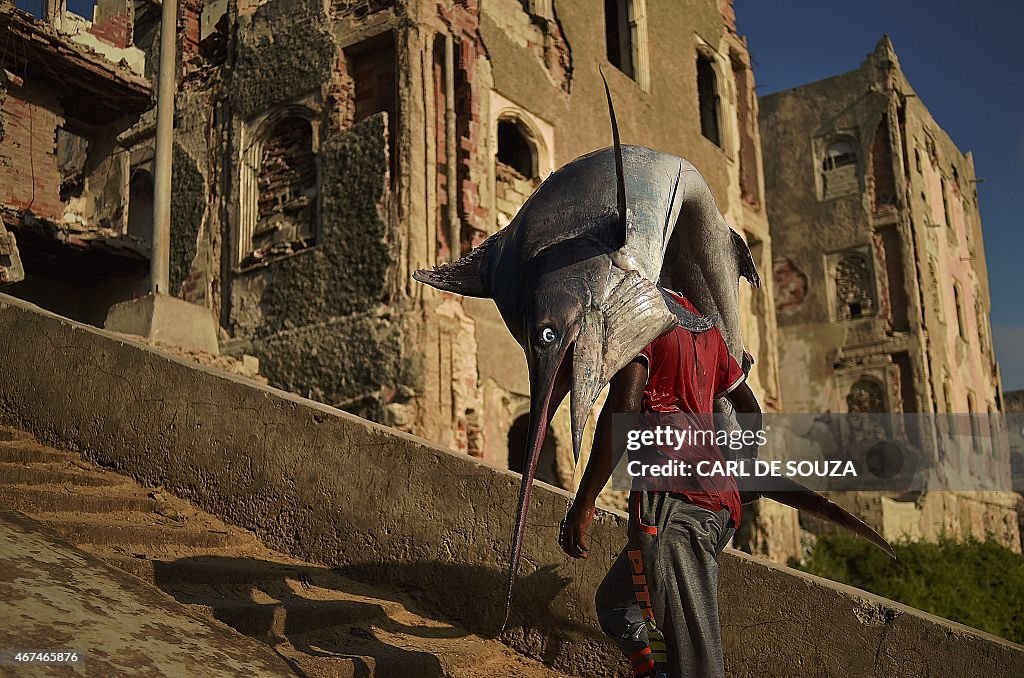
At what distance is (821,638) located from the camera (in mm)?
3607

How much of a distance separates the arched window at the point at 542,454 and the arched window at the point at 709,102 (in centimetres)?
721

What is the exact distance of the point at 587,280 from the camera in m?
2.52

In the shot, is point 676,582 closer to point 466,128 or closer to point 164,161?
point 164,161

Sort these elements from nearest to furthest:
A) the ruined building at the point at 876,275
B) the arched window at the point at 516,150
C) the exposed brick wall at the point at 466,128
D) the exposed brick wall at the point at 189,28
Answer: the exposed brick wall at the point at 466,128
the arched window at the point at 516,150
the exposed brick wall at the point at 189,28
the ruined building at the point at 876,275

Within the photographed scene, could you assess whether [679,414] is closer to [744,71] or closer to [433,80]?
[433,80]

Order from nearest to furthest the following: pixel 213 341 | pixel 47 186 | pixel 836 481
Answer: pixel 213 341
pixel 47 186
pixel 836 481

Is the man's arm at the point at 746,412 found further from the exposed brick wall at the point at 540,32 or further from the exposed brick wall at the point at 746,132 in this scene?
the exposed brick wall at the point at 746,132

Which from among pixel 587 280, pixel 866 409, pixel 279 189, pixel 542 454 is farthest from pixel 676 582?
pixel 866 409

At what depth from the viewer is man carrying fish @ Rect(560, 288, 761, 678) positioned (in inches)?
104

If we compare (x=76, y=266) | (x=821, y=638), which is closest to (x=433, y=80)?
(x=76, y=266)

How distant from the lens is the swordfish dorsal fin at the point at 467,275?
3.02 metres

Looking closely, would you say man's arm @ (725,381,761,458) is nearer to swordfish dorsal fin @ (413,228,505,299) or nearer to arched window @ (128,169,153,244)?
swordfish dorsal fin @ (413,228,505,299)

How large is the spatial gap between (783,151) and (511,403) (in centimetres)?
1799

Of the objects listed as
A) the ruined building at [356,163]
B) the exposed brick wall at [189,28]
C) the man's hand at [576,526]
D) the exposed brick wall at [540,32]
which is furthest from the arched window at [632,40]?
the man's hand at [576,526]
